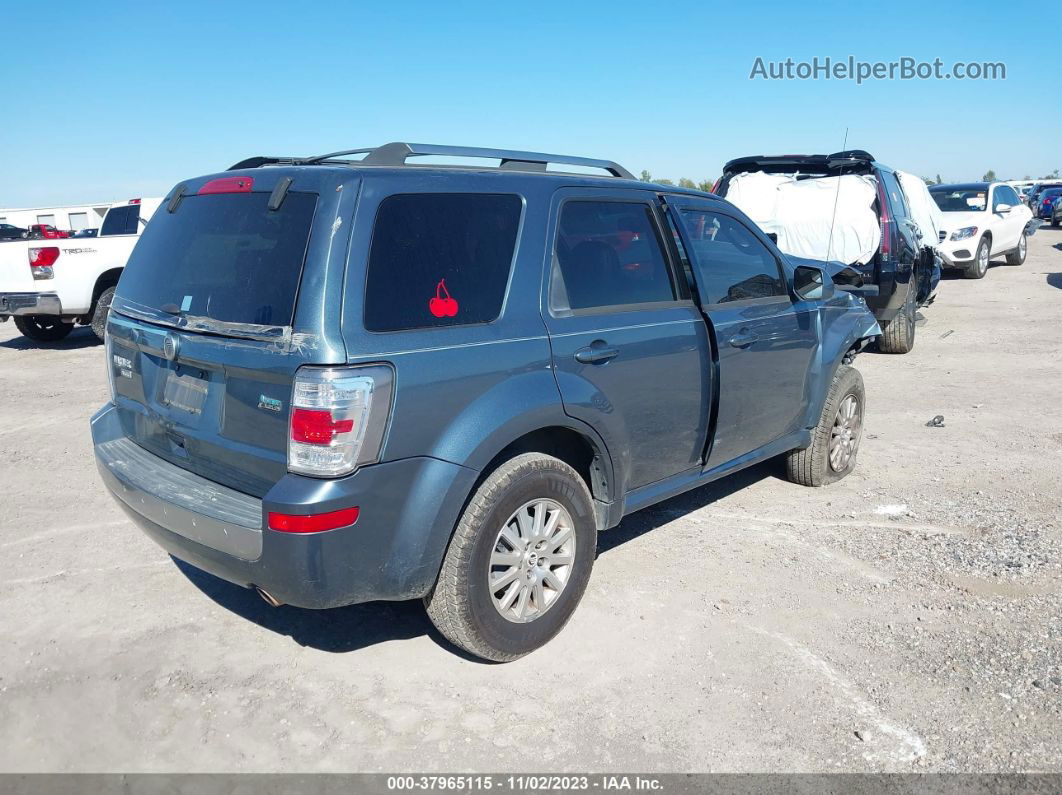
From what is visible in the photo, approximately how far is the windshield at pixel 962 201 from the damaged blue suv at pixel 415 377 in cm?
1530

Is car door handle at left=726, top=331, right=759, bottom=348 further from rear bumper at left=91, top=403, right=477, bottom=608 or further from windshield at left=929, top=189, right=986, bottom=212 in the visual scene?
windshield at left=929, top=189, right=986, bottom=212

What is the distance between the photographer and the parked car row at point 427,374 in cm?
290

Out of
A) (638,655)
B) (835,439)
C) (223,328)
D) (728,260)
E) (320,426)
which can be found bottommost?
(638,655)

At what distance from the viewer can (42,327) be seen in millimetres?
12008

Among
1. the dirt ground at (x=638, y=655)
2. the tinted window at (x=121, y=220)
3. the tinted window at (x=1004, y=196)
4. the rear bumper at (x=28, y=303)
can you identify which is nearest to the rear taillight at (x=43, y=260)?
the rear bumper at (x=28, y=303)

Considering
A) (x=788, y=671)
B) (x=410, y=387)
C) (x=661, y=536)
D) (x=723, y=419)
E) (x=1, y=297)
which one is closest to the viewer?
(x=410, y=387)

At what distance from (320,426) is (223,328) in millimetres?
596

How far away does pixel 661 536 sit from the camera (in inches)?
191

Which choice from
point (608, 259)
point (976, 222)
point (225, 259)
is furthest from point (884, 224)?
point (976, 222)

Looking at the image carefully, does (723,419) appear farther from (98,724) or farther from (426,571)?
(98,724)

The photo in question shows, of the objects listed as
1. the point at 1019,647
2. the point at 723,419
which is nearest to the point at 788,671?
the point at 1019,647

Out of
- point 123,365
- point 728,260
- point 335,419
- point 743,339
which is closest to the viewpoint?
point 335,419

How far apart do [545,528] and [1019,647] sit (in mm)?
2004

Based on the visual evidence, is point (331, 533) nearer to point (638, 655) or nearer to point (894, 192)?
point (638, 655)
